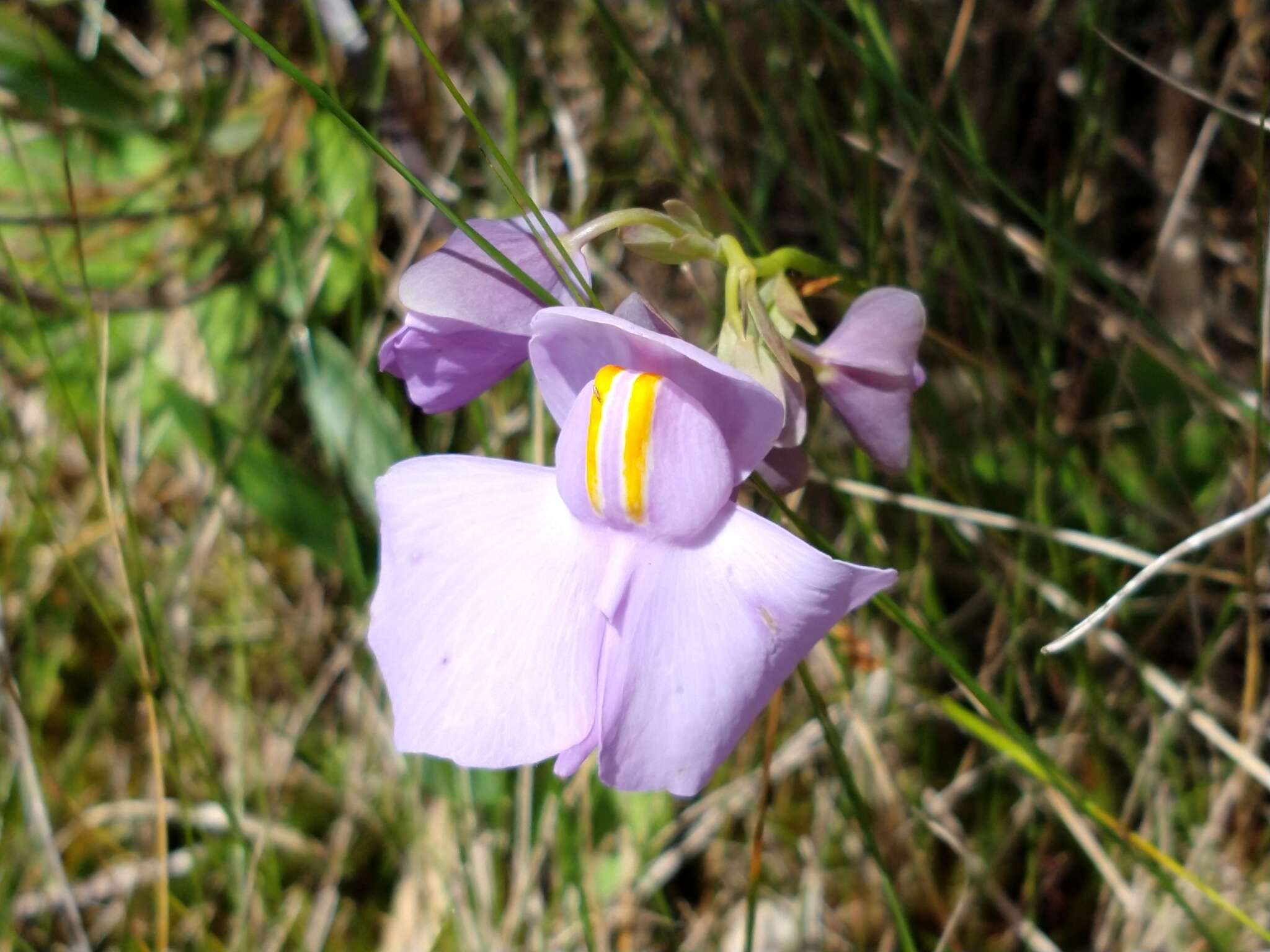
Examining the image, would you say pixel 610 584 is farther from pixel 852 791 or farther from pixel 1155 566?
pixel 1155 566

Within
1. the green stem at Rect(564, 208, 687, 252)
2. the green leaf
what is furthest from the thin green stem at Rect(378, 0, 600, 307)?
the green leaf

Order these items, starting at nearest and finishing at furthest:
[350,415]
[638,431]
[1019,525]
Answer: [638,431], [1019,525], [350,415]

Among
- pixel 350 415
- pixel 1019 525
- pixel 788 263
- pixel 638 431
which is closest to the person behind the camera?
pixel 638 431

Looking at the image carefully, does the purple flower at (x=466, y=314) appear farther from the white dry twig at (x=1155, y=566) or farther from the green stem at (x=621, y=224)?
the white dry twig at (x=1155, y=566)

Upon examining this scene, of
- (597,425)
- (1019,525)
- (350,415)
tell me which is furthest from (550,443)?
(597,425)

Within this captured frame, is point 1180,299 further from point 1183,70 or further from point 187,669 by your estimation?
point 187,669

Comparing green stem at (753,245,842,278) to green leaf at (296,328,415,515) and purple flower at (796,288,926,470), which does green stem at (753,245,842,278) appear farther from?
green leaf at (296,328,415,515)
